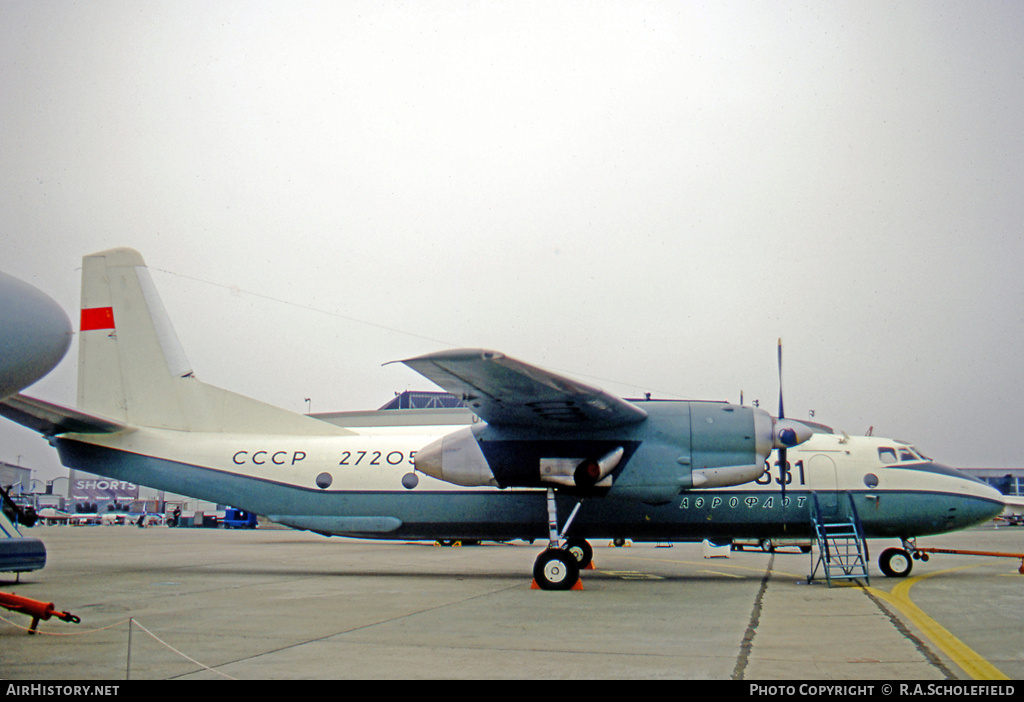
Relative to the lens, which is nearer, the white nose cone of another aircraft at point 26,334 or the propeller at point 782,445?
the white nose cone of another aircraft at point 26,334

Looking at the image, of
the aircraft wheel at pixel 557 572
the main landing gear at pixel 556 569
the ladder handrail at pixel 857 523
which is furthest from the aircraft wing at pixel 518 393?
the ladder handrail at pixel 857 523

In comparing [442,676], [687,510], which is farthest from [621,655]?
[687,510]

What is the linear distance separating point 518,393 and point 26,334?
7.43 m

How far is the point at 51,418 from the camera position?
13984 mm

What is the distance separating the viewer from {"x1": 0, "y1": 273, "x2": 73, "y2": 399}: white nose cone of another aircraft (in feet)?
14.6

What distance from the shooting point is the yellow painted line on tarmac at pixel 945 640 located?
5.32m

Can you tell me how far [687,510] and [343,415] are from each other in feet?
112

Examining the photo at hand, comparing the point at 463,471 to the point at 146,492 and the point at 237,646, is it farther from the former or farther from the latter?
the point at 146,492

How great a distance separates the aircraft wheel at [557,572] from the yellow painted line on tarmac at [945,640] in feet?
14.7

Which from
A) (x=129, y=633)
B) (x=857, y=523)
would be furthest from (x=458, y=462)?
(x=857, y=523)

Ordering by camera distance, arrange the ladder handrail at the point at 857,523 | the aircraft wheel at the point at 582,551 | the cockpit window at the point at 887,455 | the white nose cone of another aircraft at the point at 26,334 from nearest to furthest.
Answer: the white nose cone of another aircraft at the point at 26,334, the ladder handrail at the point at 857,523, the cockpit window at the point at 887,455, the aircraft wheel at the point at 582,551

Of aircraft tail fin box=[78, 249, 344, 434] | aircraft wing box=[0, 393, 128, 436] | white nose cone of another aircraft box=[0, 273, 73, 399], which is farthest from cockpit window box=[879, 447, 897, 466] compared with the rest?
aircraft wing box=[0, 393, 128, 436]

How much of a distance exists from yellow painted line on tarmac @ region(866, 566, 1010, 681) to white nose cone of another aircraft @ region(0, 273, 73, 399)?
6648mm

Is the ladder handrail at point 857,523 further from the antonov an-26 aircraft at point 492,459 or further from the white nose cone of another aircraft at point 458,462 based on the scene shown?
the white nose cone of another aircraft at point 458,462
